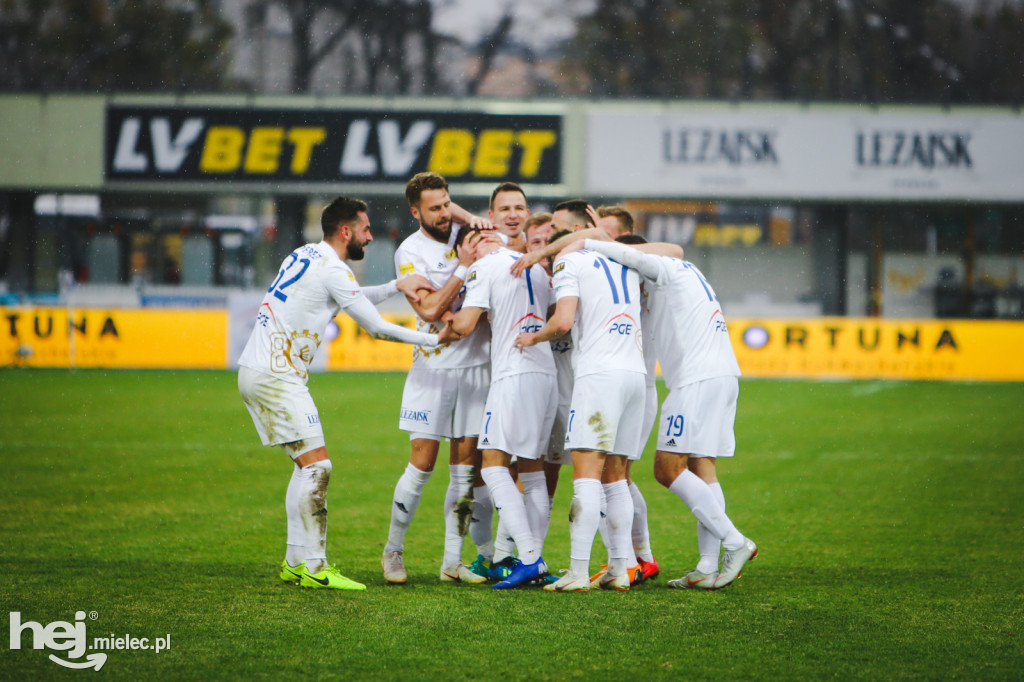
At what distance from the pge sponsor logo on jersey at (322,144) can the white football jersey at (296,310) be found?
18668 mm

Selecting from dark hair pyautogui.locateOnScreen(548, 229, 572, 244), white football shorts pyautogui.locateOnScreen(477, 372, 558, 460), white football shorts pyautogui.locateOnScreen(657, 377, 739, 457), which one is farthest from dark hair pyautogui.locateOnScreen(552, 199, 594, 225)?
white football shorts pyautogui.locateOnScreen(657, 377, 739, 457)

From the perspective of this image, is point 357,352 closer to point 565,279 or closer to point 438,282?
point 438,282

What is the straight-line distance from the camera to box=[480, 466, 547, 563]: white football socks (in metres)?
5.60

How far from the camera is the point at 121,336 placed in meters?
19.7

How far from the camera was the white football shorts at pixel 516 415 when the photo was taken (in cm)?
563

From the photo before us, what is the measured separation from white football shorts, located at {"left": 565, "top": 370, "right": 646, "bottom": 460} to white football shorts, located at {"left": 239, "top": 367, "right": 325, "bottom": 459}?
1427 mm

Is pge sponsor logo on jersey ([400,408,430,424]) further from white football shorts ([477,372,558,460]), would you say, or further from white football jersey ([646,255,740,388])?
white football jersey ([646,255,740,388])

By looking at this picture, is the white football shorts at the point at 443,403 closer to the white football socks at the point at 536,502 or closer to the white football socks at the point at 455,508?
the white football socks at the point at 455,508

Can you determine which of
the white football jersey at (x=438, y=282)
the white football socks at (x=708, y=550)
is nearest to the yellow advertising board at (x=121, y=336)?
the white football jersey at (x=438, y=282)

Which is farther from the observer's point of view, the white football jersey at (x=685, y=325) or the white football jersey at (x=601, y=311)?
the white football jersey at (x=685, y=325)

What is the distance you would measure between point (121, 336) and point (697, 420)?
16379mm

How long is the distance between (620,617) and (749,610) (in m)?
0.72

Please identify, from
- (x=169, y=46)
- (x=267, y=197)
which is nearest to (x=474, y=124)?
(x=267, y=197)

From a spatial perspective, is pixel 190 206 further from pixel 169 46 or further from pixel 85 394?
pixel 85 394
